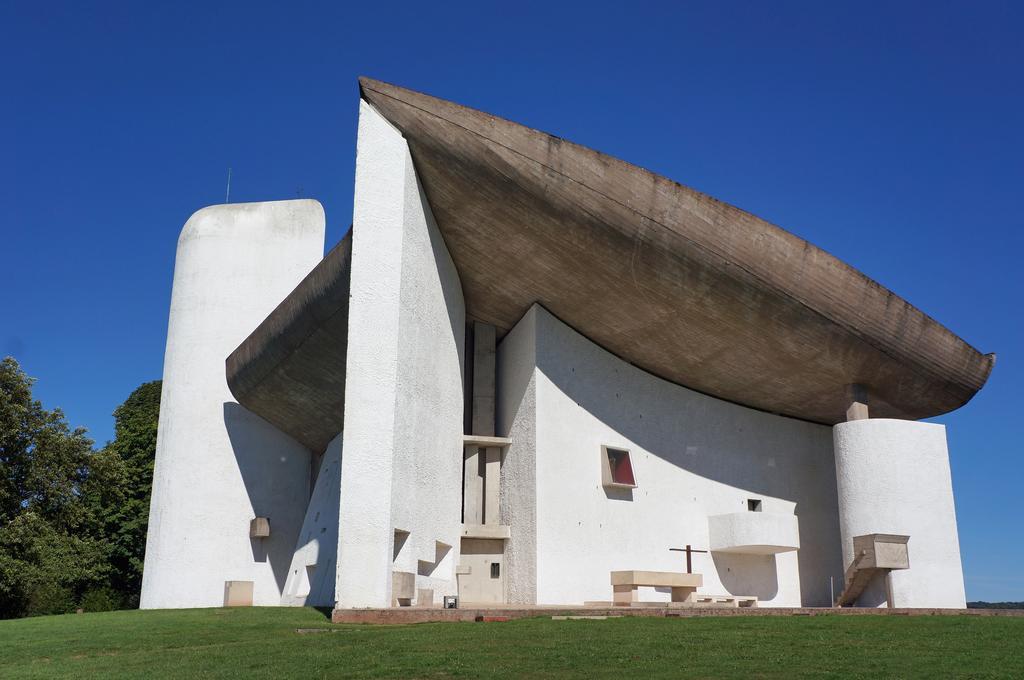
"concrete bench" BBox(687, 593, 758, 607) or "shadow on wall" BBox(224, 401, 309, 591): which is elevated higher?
"shadow on wall" BBox(224, 401, 309, 591)

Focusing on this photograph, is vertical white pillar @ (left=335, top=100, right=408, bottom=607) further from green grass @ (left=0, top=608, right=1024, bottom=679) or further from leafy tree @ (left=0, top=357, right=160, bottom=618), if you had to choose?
leafy tree @ (left=0, top=357, right=160, bottom=618)

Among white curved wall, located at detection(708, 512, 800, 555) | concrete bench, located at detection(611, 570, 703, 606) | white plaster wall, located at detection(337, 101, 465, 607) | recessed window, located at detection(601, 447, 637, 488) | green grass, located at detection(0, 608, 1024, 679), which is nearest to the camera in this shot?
green grass, located at detection(0, 608, 1024, 679)

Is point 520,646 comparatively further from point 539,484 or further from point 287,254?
point 287,254

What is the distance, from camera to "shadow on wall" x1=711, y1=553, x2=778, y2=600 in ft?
72.8

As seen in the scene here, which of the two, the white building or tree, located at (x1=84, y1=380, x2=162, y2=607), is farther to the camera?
tree, located at (x1=84, y1=380, x2=162, y2=607)

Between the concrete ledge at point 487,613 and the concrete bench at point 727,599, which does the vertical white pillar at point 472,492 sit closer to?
the concrete bench at point 727,599

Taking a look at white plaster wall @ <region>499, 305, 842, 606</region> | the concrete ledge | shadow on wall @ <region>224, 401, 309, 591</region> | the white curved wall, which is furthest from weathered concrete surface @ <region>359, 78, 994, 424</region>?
→ shadow on wall @ <region>224, 401, 309, 591</region>

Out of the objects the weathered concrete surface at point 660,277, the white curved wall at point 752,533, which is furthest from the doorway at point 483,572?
the white curved wall at point 752,533

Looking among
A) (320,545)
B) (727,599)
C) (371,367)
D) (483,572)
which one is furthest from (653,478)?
(371,367)

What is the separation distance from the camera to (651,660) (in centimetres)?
812

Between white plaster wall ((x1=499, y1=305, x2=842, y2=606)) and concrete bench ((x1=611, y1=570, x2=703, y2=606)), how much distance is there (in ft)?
1.07

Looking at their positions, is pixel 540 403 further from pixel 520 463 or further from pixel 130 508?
pixel 130 508

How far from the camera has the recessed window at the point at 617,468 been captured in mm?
20719

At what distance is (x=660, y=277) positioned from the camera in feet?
61.3
